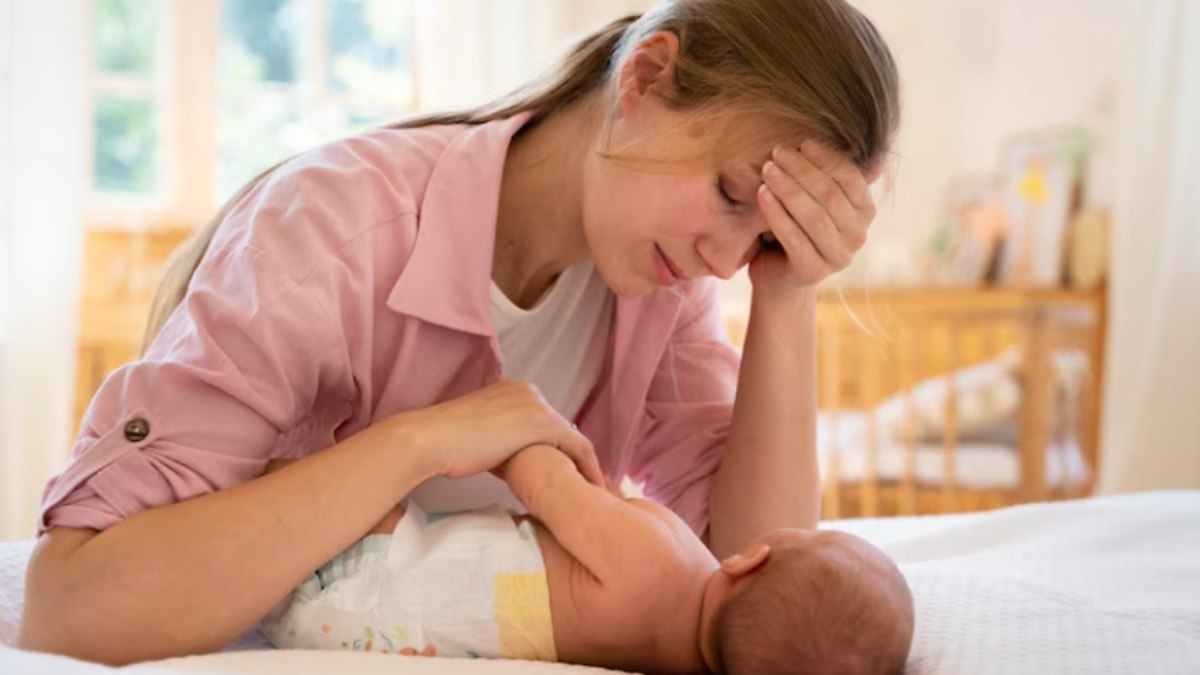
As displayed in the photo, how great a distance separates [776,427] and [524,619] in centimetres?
51

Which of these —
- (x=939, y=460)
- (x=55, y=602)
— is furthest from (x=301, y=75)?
(x=55, y=602)

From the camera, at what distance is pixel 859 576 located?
42.3 inches

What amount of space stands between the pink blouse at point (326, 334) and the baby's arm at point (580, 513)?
19cm

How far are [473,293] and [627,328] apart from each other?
30 cm

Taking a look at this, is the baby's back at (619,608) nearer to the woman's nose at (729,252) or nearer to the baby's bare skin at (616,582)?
the baby's bare skin at (616,582)

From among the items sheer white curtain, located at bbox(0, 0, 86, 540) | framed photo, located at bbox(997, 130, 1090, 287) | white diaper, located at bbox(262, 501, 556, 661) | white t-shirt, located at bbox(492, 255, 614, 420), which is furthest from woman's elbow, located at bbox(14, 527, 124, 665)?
framed photo, located at bbox(997, 130, 1090, 287)

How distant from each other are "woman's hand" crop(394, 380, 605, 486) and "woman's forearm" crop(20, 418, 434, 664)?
75 mm

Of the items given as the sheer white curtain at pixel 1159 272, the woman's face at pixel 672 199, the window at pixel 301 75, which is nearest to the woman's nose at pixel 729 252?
the woman's face at pixel 672 199

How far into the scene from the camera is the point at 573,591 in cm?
114

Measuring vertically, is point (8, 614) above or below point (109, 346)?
above

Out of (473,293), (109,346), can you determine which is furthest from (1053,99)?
(473,293)

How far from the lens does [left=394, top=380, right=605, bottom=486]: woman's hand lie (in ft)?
3.86

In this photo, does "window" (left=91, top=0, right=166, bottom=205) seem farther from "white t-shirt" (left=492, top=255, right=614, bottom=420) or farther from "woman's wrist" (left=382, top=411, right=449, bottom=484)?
"woman's wrist" (left=382, top=411, right=449, bottom=484)

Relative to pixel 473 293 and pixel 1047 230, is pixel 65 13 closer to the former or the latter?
pixel 473 293
